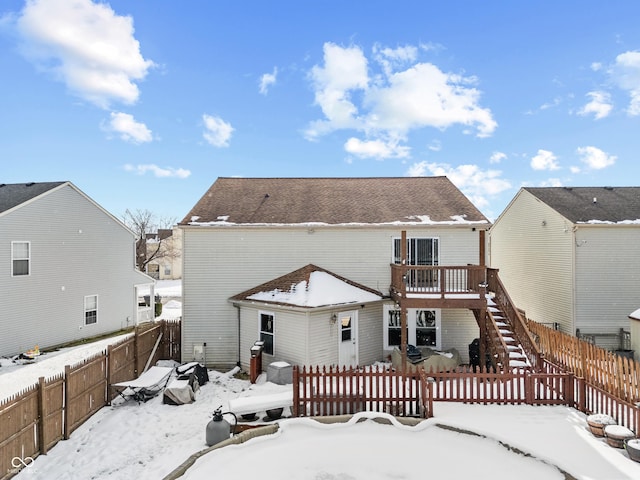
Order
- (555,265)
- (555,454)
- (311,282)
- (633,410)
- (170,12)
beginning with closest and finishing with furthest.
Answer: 1. (555,454)
2. (633,410)
3. (170,12)
4. (311,282)
5. (555,265)

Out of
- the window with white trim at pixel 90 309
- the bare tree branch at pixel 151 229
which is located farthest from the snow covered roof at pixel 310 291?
the bare tree branch at pixel 151 229

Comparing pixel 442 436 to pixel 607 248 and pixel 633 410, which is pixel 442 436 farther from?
pixel 607 248

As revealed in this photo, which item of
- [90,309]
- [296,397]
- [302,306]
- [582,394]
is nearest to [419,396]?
[296,397]

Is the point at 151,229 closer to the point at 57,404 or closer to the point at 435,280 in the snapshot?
the point at 435,280

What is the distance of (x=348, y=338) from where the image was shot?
13383 mm

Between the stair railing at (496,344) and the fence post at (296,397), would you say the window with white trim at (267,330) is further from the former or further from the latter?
the stair railing at (496,344)

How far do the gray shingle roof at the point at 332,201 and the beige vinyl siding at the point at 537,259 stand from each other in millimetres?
5312

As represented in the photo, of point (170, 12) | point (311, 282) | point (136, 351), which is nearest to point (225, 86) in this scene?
point (170, 12)

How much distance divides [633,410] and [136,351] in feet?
46.3

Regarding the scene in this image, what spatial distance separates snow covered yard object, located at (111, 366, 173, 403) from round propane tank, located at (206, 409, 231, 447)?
13.1 feet

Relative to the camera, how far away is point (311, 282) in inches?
533

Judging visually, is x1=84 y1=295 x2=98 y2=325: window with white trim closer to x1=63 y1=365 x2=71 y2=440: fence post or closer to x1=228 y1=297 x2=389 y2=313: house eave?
x1=228 y1=297 x2=389 y2=313: house eave

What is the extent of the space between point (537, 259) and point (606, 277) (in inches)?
130

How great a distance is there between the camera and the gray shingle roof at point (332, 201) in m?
15.0
